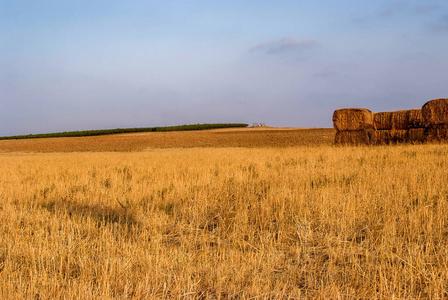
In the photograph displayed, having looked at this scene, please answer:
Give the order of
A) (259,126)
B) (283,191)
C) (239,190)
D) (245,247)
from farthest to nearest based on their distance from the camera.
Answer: (259,126) → (239,190) → (283,191) → (245,247)

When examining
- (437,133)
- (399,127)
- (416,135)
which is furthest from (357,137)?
(437,133)

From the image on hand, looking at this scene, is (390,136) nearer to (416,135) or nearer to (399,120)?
(399,120)

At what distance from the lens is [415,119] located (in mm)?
22672

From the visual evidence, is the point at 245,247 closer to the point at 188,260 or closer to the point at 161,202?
the point at 188,260

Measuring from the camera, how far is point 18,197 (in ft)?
29.0

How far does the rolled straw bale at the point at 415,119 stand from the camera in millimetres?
22422

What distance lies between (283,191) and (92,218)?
2973 millimetres

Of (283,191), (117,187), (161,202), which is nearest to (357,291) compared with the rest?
(283,191)

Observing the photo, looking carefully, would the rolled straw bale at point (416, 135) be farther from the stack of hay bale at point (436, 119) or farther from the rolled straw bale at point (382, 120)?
the rolled straw bale at point (382, 120)

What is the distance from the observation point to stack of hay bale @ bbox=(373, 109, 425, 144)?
74.1 ft

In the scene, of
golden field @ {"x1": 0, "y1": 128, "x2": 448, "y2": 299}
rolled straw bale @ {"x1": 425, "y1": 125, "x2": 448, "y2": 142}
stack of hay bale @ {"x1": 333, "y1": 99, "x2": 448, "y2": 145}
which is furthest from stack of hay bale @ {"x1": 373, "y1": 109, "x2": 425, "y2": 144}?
golden field @ {"x1": 0, "y1": 128, "x2": 448, "y2": 299}

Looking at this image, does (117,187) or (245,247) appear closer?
(245,247)

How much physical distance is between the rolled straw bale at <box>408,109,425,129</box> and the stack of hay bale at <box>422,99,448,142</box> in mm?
341

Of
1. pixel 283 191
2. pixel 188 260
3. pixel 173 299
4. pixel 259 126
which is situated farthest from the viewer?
pixel 259 126
